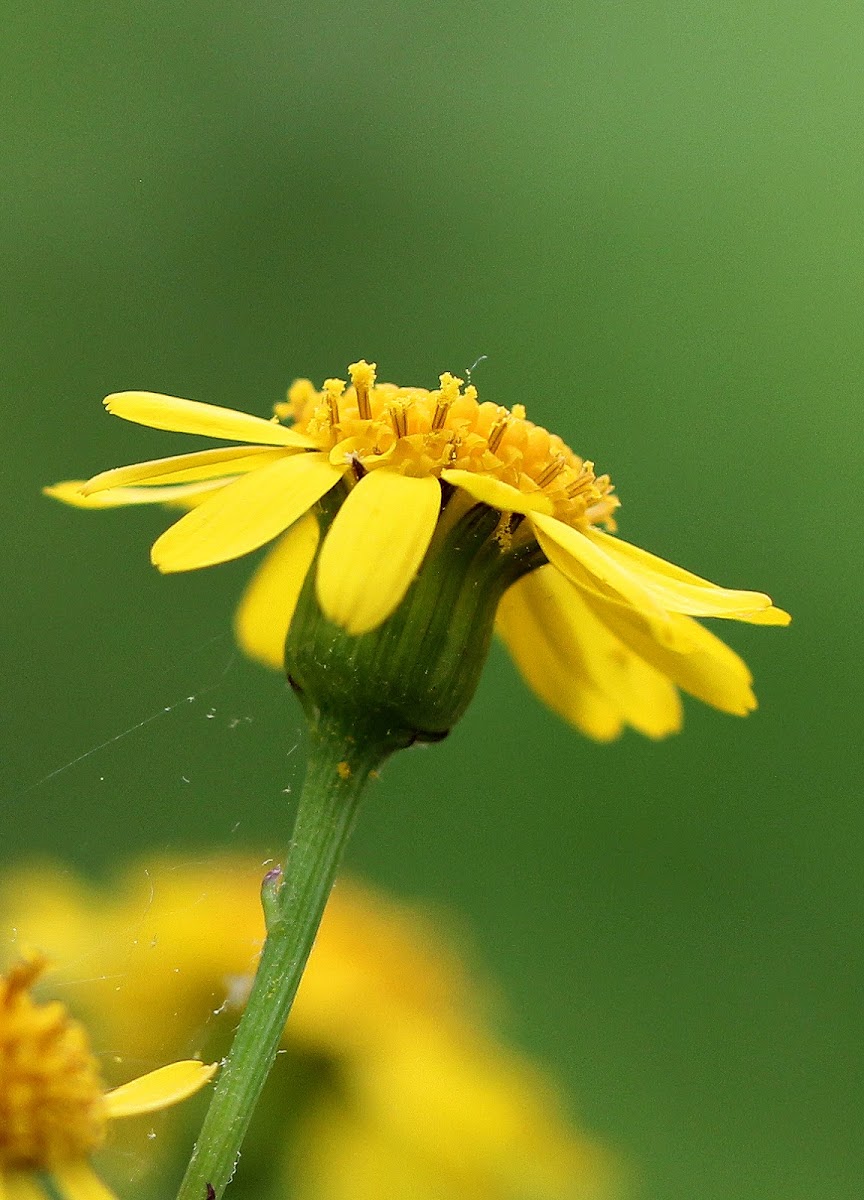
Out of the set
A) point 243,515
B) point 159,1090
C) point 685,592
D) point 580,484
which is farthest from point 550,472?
point 159,1090

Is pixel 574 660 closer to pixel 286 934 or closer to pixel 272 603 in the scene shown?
pixel 272 603

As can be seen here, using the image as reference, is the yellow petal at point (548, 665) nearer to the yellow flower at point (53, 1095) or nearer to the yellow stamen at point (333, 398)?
the yellow stamen at point (333, 398)

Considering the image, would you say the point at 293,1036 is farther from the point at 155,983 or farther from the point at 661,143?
the point at 661,143

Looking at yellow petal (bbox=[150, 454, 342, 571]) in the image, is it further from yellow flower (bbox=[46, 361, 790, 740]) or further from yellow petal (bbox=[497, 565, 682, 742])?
yellow petal (bbox=[497, 565, 682, 742])

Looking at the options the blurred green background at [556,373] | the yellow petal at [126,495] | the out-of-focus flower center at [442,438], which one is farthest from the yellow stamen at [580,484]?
the blurred green background at [556,373]

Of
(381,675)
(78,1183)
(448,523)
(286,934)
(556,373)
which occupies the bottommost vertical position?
(78,1183)

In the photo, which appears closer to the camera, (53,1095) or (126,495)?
(53,1095)

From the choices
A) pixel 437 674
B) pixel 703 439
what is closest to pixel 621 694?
pixel 437 674

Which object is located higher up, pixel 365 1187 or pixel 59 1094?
pixel 59 1094
